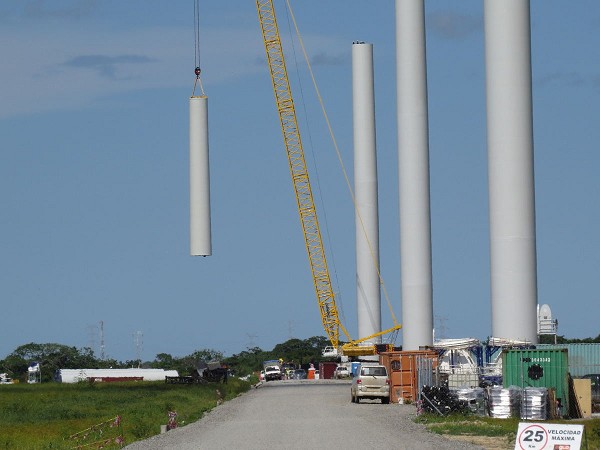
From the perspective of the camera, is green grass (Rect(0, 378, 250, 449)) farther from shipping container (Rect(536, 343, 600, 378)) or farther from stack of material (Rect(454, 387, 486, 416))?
shipping container (Rect(536, 343, 600, 378))

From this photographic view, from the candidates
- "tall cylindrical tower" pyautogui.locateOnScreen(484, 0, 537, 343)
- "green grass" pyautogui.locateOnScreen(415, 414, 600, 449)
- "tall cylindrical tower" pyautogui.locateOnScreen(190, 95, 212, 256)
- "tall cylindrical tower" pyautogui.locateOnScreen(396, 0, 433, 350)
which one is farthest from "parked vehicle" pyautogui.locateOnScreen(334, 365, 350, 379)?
"green grass" pyautogui.locateOnScreen(415, 414, 600, 449)

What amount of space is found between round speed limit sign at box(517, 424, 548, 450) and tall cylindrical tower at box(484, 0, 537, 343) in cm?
4111

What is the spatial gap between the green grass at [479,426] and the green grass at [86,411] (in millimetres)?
12186

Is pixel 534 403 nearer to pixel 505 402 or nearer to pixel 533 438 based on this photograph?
pixel 505 402

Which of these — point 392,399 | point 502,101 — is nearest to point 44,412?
point 392,399

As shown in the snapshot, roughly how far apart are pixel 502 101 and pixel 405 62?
27767mm

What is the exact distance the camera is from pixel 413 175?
98.2m

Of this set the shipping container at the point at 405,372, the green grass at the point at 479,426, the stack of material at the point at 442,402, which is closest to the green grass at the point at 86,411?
the shipping container at the point at 405,372

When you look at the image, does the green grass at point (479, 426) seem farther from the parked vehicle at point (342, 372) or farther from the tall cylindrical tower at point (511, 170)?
the parked vehicle at point (342, 372)

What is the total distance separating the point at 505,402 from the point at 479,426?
6589mm

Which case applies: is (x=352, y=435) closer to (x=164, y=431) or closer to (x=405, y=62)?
(x=164, y=431)

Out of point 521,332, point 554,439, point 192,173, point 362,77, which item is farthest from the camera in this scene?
point 362,77

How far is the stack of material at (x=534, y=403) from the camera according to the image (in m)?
53.4

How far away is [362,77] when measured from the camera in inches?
5300
